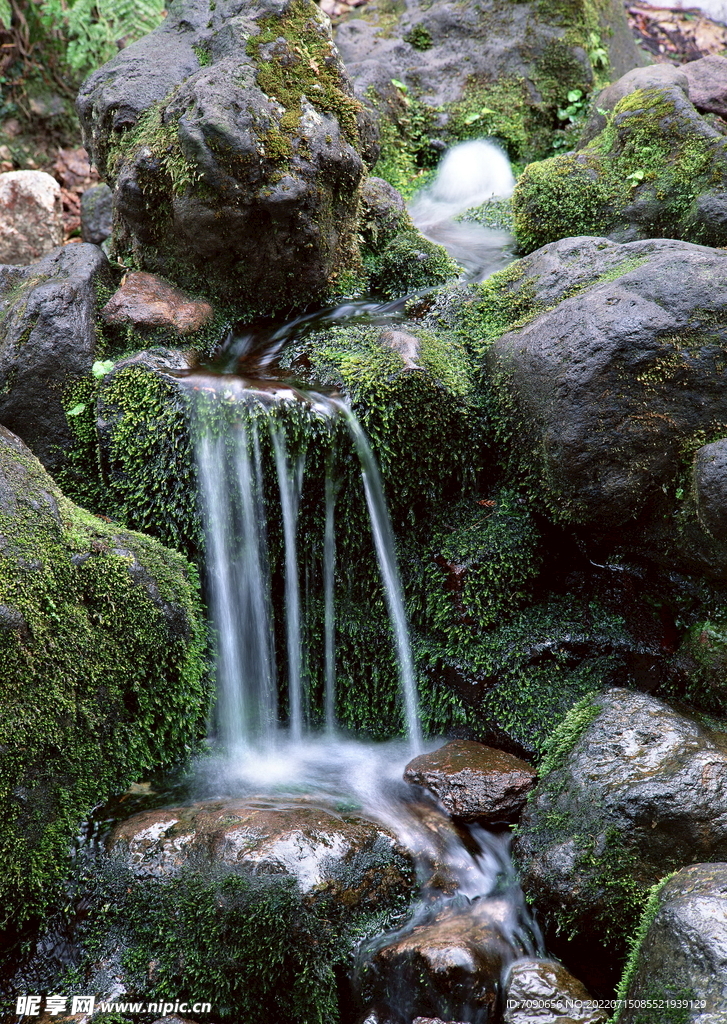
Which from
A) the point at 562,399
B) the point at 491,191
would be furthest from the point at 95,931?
the point at 491,191

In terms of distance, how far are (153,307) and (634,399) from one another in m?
2.87

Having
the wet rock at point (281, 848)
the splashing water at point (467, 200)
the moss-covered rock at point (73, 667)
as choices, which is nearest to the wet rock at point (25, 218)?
the splashing water at point (467, 200)

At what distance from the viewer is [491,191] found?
7.08m

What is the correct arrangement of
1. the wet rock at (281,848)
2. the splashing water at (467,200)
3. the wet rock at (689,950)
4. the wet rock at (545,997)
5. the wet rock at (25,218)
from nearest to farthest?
the wet rock at (689,950) < the wet rock at (545,997) < the wet rock at (281,848) < the splashing water at (467,200) < the wet rock at (25,218)

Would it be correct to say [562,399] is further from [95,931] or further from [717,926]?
[95,931]

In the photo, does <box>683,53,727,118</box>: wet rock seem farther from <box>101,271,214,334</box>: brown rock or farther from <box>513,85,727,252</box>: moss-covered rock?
<box>101,271,214,334</box>: brown rock

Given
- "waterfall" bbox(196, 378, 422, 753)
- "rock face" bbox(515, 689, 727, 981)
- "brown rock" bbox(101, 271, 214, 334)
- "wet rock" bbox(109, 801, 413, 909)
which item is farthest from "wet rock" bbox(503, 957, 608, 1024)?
"brown rock" bbox(101, 271, 214, 334)

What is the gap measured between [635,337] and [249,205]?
2442 millimetres

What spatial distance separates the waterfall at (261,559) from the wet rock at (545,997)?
1.38m

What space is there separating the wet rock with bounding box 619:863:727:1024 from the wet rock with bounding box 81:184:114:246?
6.43 meters

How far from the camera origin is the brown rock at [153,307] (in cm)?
455

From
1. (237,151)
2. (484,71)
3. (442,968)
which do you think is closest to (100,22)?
(484,71)

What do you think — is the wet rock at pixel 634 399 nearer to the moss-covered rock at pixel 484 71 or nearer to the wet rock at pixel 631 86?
the wet rock at pixel 631 86

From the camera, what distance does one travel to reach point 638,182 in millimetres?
5266
